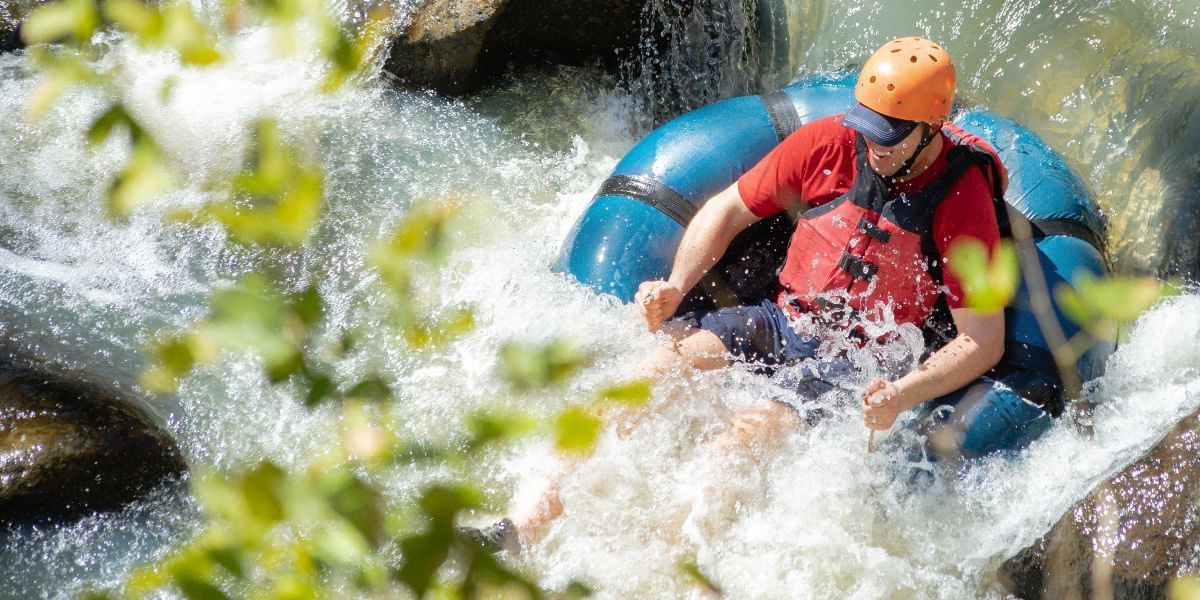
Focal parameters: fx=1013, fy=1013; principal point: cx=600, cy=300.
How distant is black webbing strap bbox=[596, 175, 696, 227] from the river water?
0.41 meters

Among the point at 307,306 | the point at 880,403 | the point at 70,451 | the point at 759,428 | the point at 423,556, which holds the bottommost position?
the point at 70,451

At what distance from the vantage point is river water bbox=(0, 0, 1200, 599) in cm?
319

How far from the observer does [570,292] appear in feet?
12.1

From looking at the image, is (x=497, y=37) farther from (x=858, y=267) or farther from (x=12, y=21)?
(x=858, y=267)

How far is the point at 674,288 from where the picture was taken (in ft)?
10.8

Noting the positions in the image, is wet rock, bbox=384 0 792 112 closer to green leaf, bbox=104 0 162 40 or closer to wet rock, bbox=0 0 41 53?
wet rock, bbox=0 0 41 53

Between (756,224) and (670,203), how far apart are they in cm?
32

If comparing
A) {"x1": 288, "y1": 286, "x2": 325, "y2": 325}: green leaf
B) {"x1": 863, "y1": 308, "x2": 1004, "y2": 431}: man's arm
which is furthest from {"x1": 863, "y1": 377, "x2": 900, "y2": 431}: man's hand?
{"x1": 288, "y1": 286, "x2": 325, "y2": 325}: green leaf

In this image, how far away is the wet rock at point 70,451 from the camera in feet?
10.3

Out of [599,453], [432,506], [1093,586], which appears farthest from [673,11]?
[432,506]

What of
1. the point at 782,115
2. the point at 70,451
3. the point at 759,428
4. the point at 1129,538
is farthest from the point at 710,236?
A: the point at 70,451

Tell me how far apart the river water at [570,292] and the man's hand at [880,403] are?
313 mm

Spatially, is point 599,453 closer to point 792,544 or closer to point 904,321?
point 792,544

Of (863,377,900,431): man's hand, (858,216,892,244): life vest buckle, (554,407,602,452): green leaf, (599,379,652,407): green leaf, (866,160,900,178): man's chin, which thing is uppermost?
(554,407,602,452): green leaf
